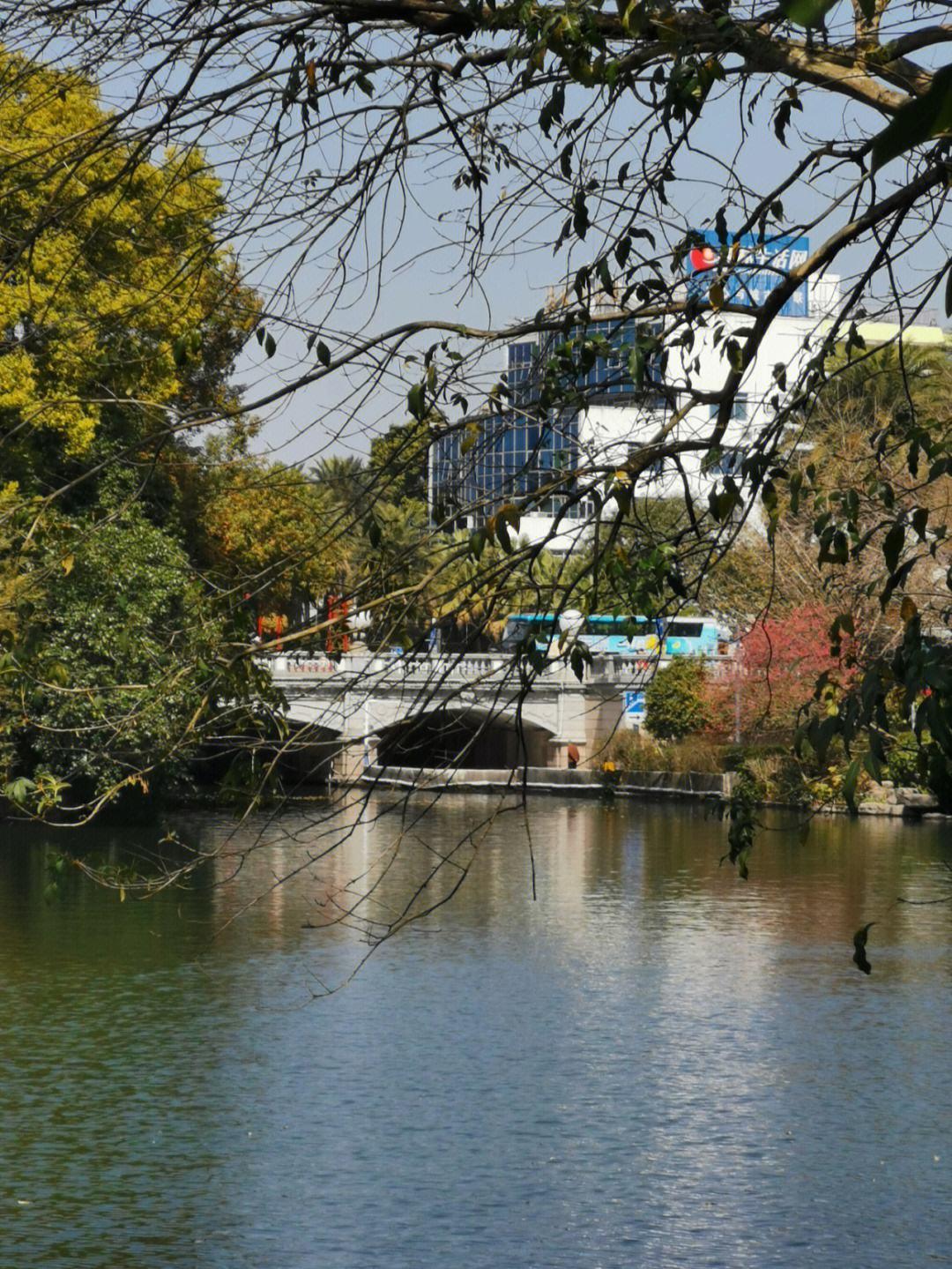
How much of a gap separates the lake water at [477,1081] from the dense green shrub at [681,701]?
65.2 ft

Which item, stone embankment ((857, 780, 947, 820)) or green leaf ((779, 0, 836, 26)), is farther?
stone embankment ((857, 780, 947, 820))

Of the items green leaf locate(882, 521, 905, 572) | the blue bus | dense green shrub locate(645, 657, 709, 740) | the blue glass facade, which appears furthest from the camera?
dense green shrub locate(645, 657, 709, 740)

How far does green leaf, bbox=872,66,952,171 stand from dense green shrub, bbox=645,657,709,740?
44906 mm

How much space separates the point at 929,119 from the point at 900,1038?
16.1 meters

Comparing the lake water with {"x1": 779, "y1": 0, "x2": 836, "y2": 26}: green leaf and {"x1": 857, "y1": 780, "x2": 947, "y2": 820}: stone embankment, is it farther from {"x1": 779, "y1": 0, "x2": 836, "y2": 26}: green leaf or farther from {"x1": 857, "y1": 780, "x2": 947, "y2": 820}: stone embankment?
{"x1": 857, "y1": 780, "x2": 947, "y2": 820}: stone embankment

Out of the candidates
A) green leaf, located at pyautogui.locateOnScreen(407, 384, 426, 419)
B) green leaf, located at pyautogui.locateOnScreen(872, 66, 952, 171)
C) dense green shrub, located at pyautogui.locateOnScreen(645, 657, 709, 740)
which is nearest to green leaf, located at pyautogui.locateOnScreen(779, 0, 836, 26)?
green leaf, located at pyautogui.locateOnScreen(872, 66, 952, 171)

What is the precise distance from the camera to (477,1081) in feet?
49.2

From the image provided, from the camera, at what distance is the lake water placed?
1116 cm

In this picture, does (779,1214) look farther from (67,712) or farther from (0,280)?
(67,712)

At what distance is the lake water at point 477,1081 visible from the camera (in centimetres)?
1116

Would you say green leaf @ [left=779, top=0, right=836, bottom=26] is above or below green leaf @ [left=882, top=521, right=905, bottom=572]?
above

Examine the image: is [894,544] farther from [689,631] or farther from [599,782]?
[689,631]

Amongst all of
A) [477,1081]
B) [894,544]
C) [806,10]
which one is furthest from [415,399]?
[477,1081]

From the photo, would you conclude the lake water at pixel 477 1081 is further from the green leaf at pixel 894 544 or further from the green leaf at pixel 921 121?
the green leaf at pixel 921 121
